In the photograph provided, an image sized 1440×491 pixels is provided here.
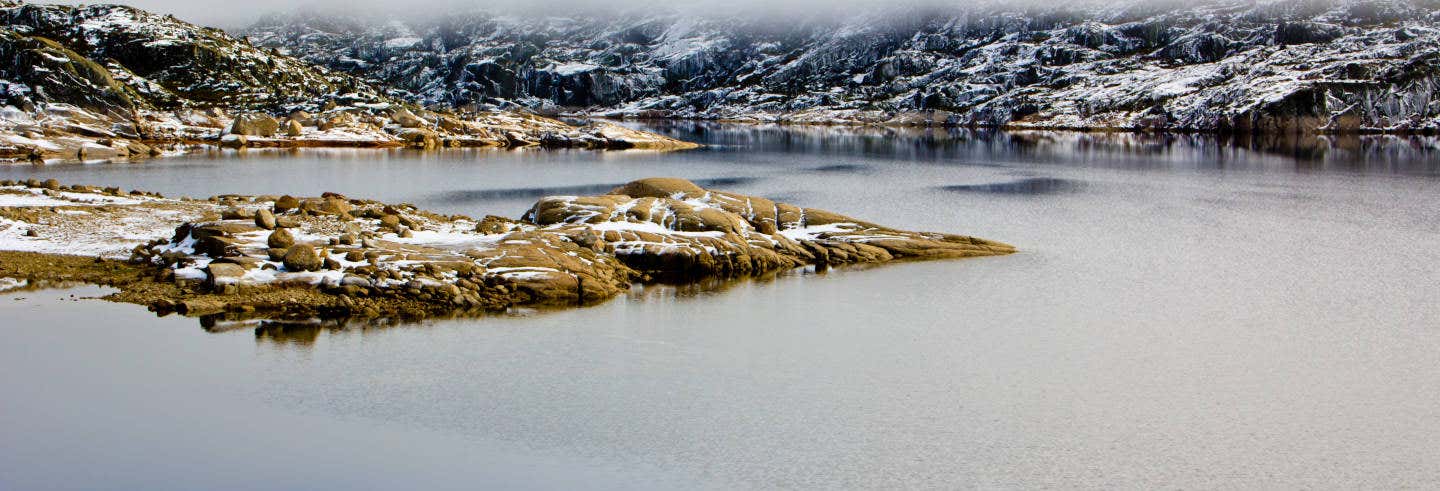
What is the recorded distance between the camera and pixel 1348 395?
33500 millimetres

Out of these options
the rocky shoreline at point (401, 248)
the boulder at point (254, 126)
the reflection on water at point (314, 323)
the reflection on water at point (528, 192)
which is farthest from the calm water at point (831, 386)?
the boulder at point (254, 126)

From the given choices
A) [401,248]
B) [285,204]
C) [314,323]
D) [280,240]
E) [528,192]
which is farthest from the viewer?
[528,192]

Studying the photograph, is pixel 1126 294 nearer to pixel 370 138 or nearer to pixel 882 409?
pixel 882 409

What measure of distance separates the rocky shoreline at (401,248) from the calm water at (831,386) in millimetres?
2290

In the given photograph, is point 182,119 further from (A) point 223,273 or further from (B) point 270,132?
(A) point 223,273

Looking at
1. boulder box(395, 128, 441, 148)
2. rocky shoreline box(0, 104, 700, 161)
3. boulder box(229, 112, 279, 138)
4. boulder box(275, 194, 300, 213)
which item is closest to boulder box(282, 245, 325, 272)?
boulder box(275, 194, 300, 213)

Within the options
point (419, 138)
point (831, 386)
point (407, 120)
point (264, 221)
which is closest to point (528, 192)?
point (264, 221)

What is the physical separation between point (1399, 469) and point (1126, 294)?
22.0 meters

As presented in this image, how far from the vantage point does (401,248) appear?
1853 inches

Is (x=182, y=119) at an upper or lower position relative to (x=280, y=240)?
upper

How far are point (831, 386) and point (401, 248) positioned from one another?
21.4 meters

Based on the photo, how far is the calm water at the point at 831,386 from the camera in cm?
2684

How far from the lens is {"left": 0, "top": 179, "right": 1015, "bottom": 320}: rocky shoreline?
42750 millimetres

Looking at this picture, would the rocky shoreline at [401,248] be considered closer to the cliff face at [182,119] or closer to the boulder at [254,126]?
the cliff face at [182,119]
